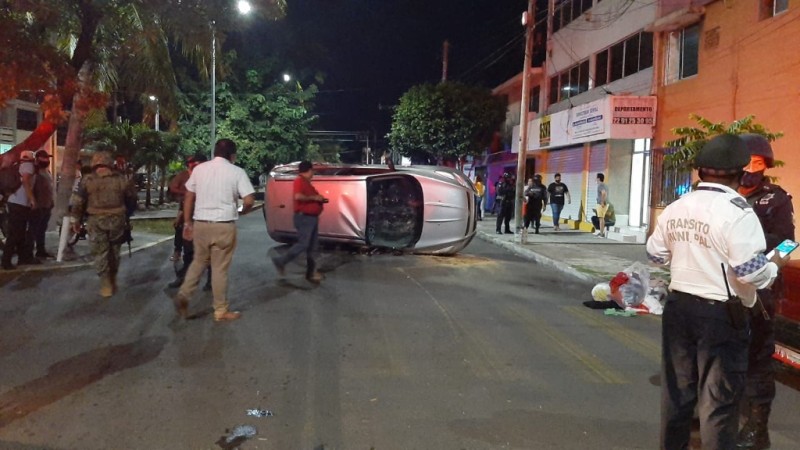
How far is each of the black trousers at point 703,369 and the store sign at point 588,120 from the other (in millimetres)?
14473

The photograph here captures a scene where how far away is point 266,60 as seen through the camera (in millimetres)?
33312

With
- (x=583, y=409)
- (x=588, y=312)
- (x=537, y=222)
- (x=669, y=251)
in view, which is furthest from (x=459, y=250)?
(x=669, y=251)

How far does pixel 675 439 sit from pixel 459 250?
395 inches

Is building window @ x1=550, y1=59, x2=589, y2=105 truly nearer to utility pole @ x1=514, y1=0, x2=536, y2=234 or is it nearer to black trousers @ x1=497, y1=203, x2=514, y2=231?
utility pole @ x1=514, y1=0, x2=536, y2=234

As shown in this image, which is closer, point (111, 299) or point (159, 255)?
point (111, 299)

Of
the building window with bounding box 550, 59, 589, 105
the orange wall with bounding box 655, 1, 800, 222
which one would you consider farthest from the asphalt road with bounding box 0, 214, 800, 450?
the building window with bounding box 550, 59, 589, 105

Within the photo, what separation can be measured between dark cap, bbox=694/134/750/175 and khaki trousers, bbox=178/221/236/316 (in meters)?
4.59

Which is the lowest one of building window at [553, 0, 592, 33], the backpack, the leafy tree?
the backpack

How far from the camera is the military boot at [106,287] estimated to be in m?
8.05

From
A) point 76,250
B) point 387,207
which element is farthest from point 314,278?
point 76,250

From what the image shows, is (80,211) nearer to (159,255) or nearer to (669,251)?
(159,255)

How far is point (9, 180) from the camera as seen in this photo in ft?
31.4

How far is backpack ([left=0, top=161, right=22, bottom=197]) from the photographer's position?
959 cm

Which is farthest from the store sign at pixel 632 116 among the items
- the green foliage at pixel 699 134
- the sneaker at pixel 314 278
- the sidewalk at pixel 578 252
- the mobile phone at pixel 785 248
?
the mobile phone at pixel 785 248
